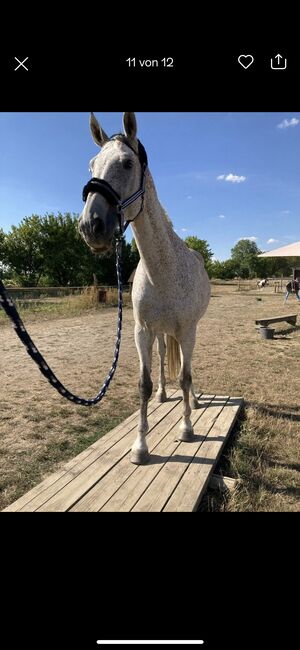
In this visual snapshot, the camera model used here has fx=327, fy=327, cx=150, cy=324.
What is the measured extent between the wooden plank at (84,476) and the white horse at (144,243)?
10.2 inches

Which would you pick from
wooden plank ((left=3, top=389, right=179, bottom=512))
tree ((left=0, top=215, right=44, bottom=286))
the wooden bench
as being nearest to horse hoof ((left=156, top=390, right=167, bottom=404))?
wooden plank ((left=3, top=389, right=179, bottom=512))

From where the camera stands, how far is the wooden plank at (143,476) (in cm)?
234

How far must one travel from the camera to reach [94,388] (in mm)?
5863

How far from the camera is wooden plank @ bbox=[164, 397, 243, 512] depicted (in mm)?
2344

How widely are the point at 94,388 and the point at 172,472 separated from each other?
3.32m
